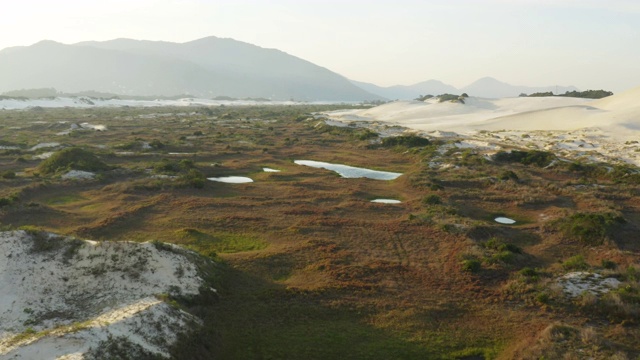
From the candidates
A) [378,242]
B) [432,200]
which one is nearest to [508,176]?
[432,200]

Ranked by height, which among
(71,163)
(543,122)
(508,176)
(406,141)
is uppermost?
(543,122)

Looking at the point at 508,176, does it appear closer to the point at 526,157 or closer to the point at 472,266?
the point at 526,157

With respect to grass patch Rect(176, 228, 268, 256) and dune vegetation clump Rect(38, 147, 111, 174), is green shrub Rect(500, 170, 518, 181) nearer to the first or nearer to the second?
grass patch Rect(176, 228, 268, 256)

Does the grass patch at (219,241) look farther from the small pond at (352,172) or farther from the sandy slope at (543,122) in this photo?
the sandy slope at (543,122)

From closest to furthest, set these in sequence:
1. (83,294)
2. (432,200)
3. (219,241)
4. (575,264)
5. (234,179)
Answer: (83,294)
(575,264)
(219,241)
(432,200)
(234,179)

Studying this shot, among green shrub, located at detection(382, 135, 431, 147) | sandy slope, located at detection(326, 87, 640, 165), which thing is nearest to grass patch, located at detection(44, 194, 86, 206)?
green shrub, located at detection(382, 135, 431, 147)

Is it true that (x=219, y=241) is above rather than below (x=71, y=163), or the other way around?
below

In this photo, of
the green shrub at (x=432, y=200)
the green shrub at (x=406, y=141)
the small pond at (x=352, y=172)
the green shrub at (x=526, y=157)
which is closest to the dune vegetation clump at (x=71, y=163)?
the small pond at (x=352, y=172)
